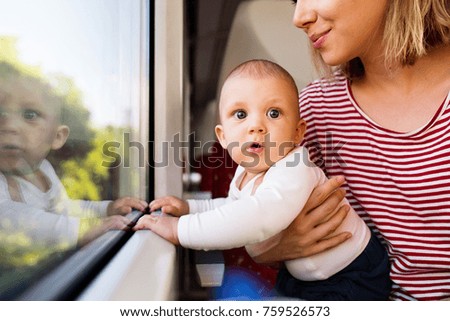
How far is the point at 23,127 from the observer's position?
1.30 ft

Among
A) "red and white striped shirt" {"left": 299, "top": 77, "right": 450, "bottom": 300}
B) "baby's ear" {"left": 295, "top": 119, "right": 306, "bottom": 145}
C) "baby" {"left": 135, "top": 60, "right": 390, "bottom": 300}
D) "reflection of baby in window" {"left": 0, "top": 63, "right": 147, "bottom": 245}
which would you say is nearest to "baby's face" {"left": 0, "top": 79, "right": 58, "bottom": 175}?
"reflection of baby in window" {"left": 0, "top": 63, "right": 147, "bottom": 245}

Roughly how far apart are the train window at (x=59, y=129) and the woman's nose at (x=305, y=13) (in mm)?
272

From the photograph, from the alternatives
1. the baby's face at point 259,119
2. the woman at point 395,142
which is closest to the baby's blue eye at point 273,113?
the baby's face at point 259,119

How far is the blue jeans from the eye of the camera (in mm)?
709

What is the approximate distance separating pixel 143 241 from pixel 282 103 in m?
0.25

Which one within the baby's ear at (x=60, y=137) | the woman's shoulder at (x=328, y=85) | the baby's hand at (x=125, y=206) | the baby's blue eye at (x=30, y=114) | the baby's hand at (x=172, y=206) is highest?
the woman's shoulder at (x=328, y=85)

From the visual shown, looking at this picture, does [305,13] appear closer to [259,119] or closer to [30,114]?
[259,119]

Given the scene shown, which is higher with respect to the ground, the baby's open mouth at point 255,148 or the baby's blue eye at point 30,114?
the baby's blue eye at point 30,114

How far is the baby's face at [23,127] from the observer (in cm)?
38

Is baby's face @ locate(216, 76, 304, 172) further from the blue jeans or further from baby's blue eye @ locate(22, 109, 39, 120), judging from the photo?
baby's blue eye @ locate(22, 109, 39, 120)

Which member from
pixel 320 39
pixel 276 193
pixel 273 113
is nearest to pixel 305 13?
pixel 320 39

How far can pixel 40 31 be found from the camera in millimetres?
463

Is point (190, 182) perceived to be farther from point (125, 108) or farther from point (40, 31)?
point (40, 31)

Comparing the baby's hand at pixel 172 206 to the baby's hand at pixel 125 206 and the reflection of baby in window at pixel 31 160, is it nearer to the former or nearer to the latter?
the baby's hand at pixel 125 206
